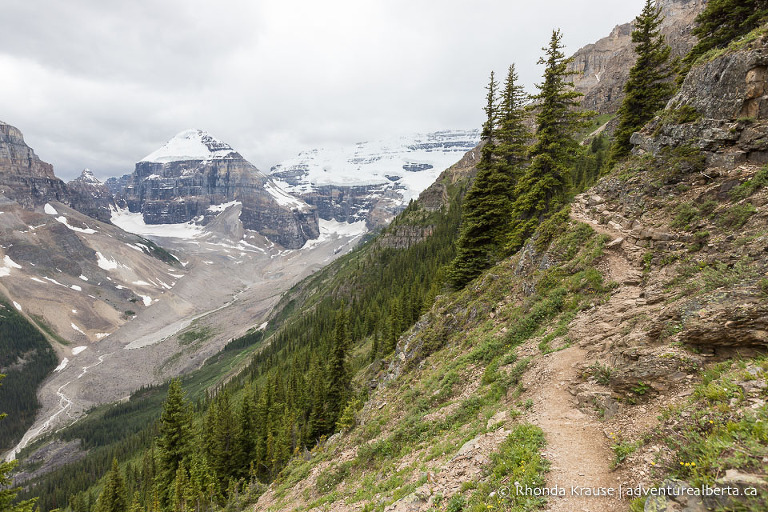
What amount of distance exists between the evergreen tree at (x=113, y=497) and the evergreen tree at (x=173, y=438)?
31.6ft

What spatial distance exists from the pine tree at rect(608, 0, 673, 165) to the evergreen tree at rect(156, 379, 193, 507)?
46339 millimetres

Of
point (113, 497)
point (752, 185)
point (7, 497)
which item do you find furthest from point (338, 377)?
point (752, 185)

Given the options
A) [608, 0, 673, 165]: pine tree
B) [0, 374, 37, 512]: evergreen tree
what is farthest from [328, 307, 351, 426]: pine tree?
[608, 0, 673, 165]: pine tree

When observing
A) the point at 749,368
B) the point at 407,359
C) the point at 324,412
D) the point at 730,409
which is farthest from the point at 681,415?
the point at 324,412

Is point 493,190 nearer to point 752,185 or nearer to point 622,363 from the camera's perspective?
point 752,185

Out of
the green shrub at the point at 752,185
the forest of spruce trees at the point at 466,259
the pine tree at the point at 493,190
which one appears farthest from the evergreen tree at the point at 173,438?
the green shrub at the point at 752,185

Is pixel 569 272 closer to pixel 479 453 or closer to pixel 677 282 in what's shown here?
pixel 677 282

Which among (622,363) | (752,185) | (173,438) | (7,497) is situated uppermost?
(752,185)

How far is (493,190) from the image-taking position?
29.4 meters

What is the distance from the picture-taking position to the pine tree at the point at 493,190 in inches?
1106

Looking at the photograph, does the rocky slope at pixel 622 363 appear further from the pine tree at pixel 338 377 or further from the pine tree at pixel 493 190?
the pine tree at pixel 338 377

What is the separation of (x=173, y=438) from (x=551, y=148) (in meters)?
43.9

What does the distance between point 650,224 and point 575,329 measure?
7.30 metres

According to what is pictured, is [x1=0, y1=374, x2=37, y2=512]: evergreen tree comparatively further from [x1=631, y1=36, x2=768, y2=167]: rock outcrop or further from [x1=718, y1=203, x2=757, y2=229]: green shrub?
[x1=631, y1=36, x2=768, y2=167]: rock outcrop
